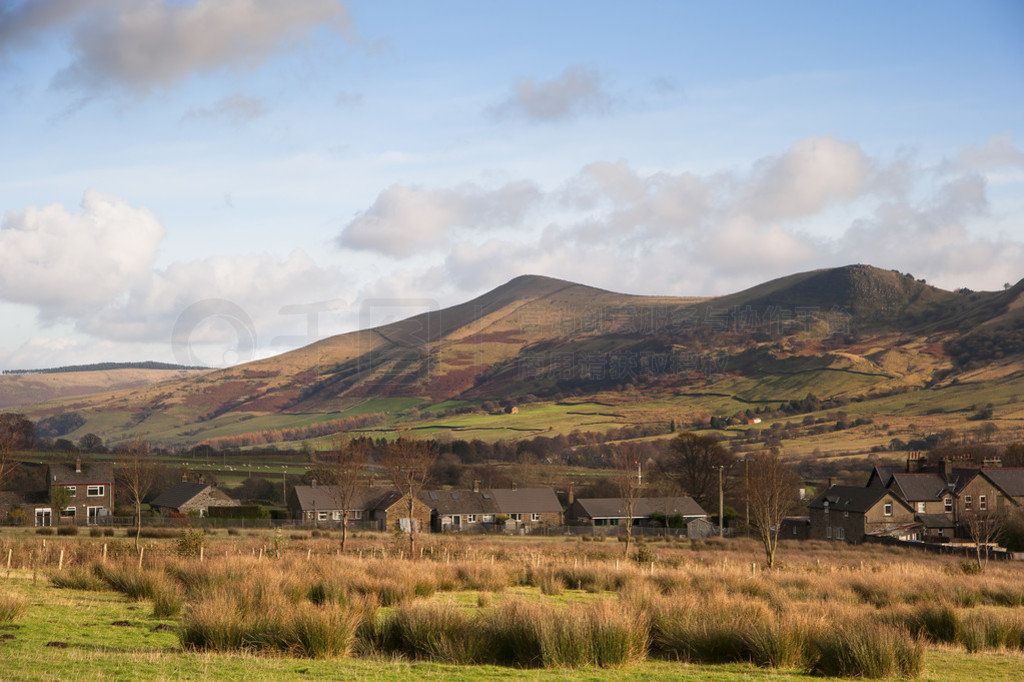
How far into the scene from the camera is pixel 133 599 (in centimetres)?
2091

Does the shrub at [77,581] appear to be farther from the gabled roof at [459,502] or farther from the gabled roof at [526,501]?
the gabled roof at [526,501]

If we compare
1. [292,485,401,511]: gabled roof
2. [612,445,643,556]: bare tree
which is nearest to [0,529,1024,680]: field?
[612,445,643,556]: bare tree

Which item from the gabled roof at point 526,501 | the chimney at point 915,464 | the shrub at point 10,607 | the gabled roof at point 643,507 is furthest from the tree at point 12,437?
the chimney at point 915,464

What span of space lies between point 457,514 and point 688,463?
25.7 metres

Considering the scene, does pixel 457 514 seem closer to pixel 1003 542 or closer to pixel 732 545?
pixel 732 545

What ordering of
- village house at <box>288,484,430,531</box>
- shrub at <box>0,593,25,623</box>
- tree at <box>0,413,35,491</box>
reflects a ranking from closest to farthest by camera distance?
shrub at <box>0,593,25,623</box> < tree at <box>0,413,35,491</box> < village house at <box>288,484,430,531</box>

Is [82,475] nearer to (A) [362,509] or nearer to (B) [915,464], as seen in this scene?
(A) [362,509]

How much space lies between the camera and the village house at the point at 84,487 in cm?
7838

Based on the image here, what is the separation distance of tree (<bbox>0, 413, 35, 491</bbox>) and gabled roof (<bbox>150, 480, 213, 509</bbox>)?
42.9ft

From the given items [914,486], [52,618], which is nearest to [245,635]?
[52,618]

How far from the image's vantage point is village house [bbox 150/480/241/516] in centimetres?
8010

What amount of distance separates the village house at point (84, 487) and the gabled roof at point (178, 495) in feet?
15.0

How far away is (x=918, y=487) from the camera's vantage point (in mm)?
71812

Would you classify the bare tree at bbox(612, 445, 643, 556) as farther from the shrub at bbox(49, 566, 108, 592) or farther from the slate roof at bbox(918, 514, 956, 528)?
the shrub at bbox(49, 566, 108, 592)
